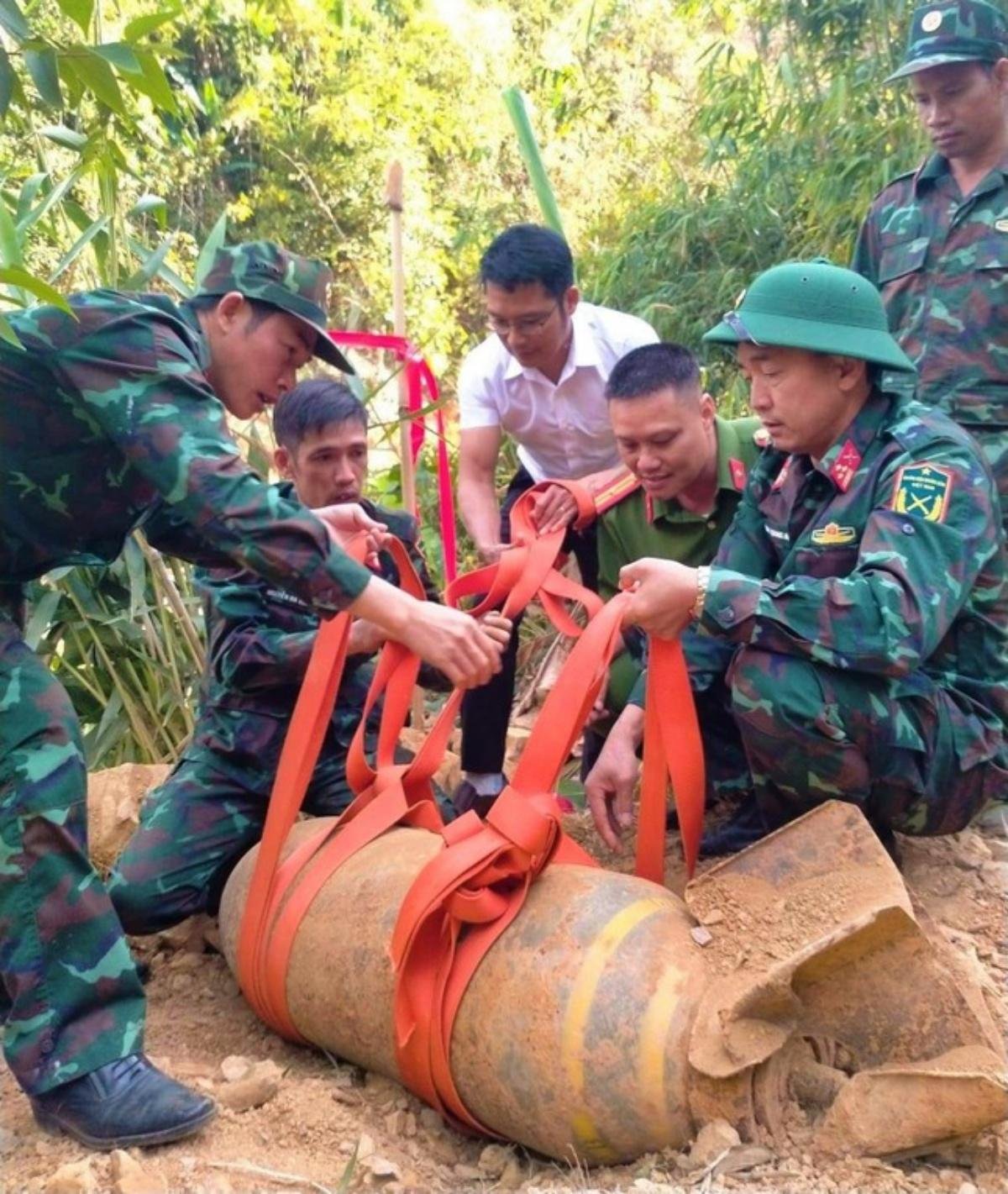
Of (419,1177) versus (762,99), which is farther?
(762,99)

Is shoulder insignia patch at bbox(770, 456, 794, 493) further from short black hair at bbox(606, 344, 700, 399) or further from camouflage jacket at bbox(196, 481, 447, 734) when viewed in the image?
Answer: camouflage jacket at bbox(196, 481, 447, 734)

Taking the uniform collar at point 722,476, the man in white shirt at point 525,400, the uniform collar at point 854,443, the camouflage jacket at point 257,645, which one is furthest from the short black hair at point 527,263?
the uniform collar at point 854,443

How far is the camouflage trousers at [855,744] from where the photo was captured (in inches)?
99.7

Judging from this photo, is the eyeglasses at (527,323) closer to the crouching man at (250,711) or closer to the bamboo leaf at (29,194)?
the crouching man at (250,711)

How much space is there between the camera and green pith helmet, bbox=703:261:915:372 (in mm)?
2588

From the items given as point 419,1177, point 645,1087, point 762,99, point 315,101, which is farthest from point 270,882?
point 315,101

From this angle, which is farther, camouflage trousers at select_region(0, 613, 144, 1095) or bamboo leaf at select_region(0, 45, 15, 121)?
camouflage trousers at select_region(0, 613, 144, 1095)

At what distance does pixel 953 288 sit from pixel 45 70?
8.00ft

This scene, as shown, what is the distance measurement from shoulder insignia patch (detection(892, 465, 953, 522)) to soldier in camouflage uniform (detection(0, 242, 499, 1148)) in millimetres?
826

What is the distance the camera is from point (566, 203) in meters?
13.4

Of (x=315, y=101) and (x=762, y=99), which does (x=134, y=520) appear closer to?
(x=762, y=99)

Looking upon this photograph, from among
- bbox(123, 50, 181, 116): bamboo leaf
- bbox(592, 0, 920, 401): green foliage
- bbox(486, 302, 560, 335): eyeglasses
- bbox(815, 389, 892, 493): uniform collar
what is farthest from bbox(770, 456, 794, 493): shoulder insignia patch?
bbox(592, 0, 920, 401): green foliage

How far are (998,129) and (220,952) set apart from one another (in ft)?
9.52

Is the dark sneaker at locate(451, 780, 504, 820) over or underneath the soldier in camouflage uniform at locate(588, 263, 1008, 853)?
underneath
